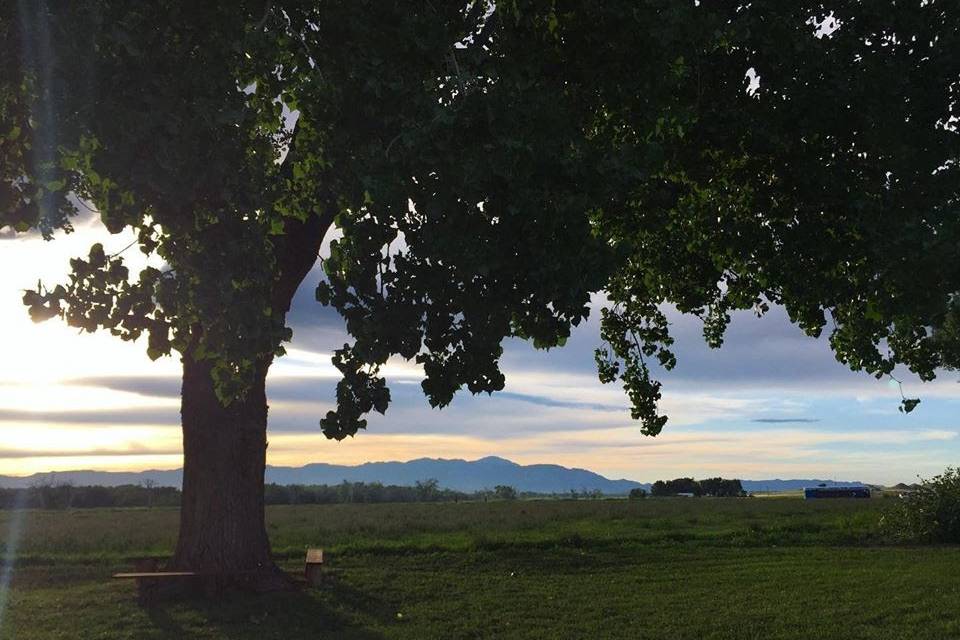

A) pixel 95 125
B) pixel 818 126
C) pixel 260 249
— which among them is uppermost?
pixel 818 126

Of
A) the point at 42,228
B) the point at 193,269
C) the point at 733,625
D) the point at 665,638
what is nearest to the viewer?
the point at 193,269

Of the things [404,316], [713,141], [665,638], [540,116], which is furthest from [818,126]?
[665,638]

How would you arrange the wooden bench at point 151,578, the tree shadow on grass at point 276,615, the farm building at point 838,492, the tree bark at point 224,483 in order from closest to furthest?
the tree shadow on grass at point 276,615, the wooden bench at point 151,578, the tree bark at point 224,483, the farm building at point 838,492

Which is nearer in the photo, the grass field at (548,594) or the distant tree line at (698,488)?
the grass field at (548,594)

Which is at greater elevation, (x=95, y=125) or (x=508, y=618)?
(x=95, y=125)

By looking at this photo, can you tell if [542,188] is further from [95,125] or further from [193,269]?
[95,125]

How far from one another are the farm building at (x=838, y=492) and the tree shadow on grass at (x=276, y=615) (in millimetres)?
83378

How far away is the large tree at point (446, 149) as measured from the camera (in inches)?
409

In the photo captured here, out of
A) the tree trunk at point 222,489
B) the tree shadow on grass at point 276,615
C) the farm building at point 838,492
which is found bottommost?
the tree shadow on grass at point 276,615

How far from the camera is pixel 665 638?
1353 centimetres

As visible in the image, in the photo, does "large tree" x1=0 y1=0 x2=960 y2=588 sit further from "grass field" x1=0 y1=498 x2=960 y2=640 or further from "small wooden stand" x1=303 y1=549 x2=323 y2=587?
"small wooden stand" x1=303 y1=549 x2=323 y2=587

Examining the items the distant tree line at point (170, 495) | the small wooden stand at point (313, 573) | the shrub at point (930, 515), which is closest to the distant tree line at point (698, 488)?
the distant tree line at point (170, 495)

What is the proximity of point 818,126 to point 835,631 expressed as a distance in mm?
8166

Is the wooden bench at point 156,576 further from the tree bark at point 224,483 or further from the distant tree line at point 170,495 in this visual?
the distant tree line at point 170,495
